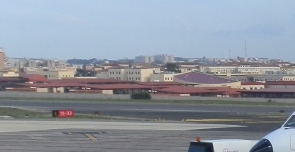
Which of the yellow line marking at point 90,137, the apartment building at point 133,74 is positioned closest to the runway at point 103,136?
the yellow line marking at point 90,137

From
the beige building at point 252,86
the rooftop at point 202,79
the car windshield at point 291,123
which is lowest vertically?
the beige building at point 252,86

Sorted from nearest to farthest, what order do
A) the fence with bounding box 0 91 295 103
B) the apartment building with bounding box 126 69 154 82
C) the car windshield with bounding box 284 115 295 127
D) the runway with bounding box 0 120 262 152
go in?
the car windshield with bounding box 284 115 295 127, the runway with bounding box 0 120 262 152, the fence with bounding box 0 91 295 103, the apartment building with bounding box 126 69 154 82

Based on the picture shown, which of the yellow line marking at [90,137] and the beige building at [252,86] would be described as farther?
the beige building at [252,86]

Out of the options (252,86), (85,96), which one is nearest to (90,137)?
(85,96)

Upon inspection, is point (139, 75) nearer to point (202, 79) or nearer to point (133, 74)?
point (133, 74)

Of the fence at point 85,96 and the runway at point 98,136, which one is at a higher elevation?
the runway at point 98,136

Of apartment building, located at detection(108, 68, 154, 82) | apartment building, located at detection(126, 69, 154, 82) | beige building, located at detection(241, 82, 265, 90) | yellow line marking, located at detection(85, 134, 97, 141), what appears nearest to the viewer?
yellow line marking, located at detection(85, 134, 97, 141)

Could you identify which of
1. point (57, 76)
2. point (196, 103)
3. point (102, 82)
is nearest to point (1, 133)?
point (196, 103)

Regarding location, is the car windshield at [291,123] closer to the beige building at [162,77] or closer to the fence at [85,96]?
the fence at [85,96]

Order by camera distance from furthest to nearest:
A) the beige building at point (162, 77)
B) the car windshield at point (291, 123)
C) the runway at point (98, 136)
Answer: the beige building at point (162, 77)
the runway at point (98, 136)
the car windshield at point (291, 123)

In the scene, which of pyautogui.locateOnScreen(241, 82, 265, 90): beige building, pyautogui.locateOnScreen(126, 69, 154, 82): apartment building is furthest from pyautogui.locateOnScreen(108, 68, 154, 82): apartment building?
pyautogui.locateOnScreen(241, 82, 265, 90): beige building

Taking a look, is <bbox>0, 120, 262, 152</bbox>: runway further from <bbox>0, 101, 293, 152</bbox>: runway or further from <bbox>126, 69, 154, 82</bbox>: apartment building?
<bbox>126, 69, 154, 82</bbox>: apartment building

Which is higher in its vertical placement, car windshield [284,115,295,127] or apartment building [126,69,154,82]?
car windshield [284,115,295,127]

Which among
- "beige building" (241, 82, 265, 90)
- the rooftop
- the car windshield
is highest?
the car windshield
